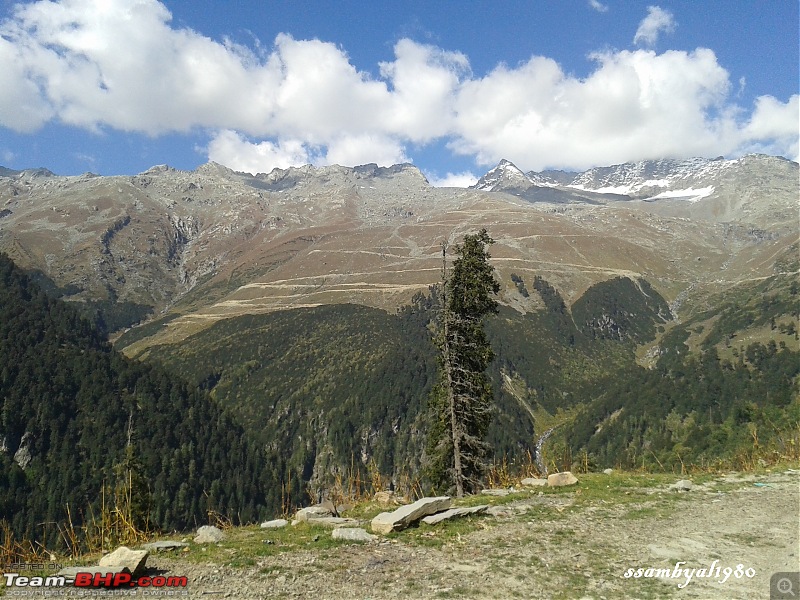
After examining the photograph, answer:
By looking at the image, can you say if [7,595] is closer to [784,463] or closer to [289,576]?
[289,576]

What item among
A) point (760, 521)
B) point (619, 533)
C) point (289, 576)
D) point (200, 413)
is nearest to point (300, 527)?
point (289, 576)

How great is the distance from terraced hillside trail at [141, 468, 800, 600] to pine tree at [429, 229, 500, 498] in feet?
43.4

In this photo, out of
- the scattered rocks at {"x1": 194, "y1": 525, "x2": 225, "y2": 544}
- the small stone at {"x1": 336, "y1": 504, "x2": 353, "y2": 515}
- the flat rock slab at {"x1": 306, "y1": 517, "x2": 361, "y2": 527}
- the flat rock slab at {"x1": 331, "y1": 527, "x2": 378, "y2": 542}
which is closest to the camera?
the flat rock slab at {"x1": 331, "y1": 527, "x2": 378, "y2": 542}

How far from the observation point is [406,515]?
1226 cm

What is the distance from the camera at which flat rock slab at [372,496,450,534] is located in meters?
11.9

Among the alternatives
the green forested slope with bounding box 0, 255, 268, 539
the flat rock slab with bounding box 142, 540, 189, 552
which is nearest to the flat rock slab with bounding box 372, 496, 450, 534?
the flat rock slab with bounding box 142, 540, 189, 552

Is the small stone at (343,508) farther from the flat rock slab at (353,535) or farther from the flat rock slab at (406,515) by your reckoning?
the flat rock slab at (353,535)

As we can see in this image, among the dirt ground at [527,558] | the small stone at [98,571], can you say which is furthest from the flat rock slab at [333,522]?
the small stone at [98,571]

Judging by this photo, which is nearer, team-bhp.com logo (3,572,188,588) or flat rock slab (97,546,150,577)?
team-bhp.com logo (3,572,188,588)

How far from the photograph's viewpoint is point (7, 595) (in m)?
8.38

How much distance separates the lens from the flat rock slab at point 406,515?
1188 centimetres

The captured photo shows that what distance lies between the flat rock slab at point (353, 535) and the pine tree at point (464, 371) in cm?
1559

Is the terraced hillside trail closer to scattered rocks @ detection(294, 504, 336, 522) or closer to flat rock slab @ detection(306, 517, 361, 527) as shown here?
flat rock slab @ detection(306, 517, 361, 527)

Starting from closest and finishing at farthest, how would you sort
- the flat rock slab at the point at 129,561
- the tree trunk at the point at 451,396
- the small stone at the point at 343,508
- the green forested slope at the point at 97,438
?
the flat rock slab at the point at 129,561, the small stone at the point at 343,508, the tree trunk at the point at 451,396, the green forested slope at the point at 97,438
